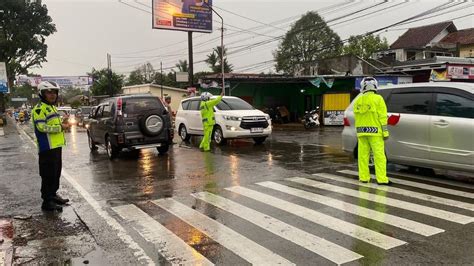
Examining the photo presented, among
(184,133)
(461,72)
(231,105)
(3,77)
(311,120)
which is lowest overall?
(184,133)

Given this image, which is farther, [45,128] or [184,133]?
[184,133]

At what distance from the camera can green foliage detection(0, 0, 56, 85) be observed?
1682 inches

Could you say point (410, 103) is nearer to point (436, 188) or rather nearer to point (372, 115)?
point (372, 115)

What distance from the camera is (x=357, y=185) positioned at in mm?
7332

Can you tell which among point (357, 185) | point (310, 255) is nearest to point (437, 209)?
point (357, 185)

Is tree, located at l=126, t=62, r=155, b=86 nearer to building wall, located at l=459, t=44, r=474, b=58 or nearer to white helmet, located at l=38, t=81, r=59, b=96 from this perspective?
building wall, located at l=459, t=44, r=474, b=58

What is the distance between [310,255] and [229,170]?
5114 mm

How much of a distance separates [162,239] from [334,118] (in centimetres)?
2091

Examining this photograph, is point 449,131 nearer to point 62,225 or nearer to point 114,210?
point 114,210

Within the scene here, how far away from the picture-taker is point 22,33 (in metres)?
43.1

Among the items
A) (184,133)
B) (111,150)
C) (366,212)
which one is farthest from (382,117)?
(184,133)

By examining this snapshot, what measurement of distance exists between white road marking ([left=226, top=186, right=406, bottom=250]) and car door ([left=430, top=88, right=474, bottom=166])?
3019 mm

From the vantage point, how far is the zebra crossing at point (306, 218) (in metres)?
4.38

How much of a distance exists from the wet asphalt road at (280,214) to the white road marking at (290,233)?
0.01 metres
